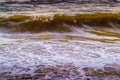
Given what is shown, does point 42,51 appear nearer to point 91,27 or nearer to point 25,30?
point 25,30

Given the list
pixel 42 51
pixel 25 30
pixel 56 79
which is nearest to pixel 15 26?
pixel 25 30

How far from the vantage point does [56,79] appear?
13.1 feet

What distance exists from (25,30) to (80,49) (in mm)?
3892

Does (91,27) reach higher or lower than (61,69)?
lower

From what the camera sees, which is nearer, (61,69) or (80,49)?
(61,69)

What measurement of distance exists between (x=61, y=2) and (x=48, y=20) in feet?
18.8

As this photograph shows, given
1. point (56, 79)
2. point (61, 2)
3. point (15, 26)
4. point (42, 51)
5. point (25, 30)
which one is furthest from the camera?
point (61, 2)

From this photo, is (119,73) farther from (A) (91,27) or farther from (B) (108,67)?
(A) (91,27)

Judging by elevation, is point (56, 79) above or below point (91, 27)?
above

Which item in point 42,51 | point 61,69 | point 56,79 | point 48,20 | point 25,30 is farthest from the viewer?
point 48,20

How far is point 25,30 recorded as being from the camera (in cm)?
929

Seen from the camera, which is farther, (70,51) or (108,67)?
(70,51)

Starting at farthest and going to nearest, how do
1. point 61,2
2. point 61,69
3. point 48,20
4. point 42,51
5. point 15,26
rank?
point 61,2
point 48,20
point 15,26
point 42,51
point 61,69

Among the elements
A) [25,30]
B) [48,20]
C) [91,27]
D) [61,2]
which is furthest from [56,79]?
[61,2]
